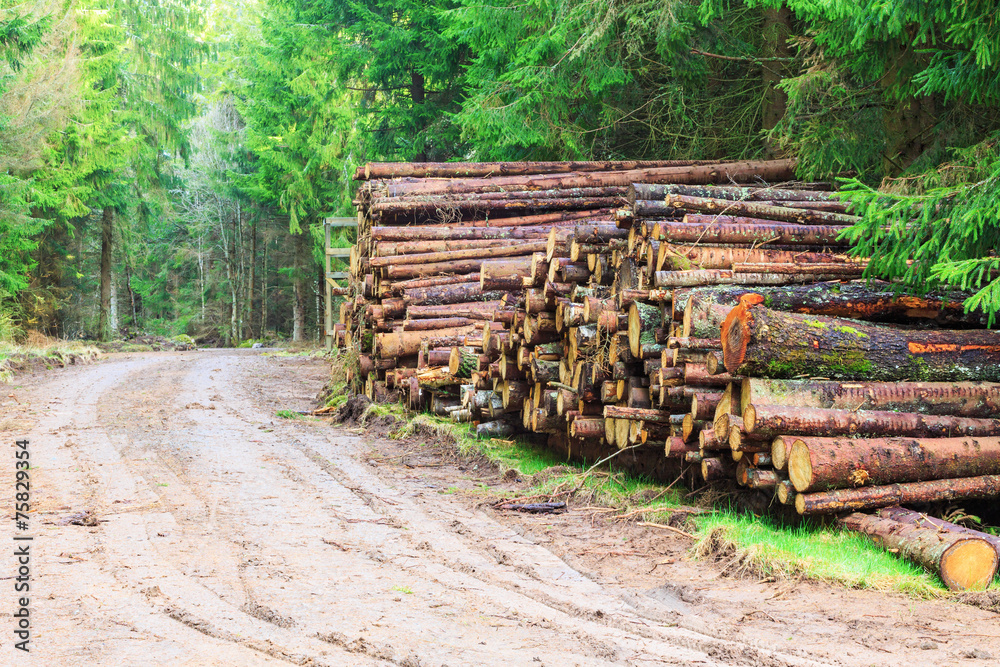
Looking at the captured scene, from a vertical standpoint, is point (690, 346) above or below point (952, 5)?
below

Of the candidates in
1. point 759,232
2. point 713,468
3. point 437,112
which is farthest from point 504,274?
point 437,112

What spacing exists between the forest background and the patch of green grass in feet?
5.77

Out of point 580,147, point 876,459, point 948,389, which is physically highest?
point 580,147

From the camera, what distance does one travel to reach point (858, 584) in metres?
4.89

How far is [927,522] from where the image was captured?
5.31 m

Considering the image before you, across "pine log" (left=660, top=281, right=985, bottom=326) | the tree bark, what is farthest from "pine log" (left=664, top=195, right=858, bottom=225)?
the tree bark

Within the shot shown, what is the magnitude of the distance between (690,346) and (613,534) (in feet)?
5.27

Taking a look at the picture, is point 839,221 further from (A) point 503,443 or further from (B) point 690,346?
(A) point 503,443

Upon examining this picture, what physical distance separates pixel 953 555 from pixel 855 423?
1.20 meters

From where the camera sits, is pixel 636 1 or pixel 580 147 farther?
pixel 580 147

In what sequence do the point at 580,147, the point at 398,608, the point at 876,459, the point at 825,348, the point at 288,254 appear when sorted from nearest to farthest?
the point at 398,608
the point at 876,459
the point at 825,348
the point at 580,147
the point at 288,254

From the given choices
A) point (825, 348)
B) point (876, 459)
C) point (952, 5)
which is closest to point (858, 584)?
point (876, 459)

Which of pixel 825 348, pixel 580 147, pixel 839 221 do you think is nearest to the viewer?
pixel 825 348

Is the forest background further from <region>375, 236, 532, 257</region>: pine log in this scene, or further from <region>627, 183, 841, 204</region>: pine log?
<region>375, 236, 532, 257</region>: pine log
